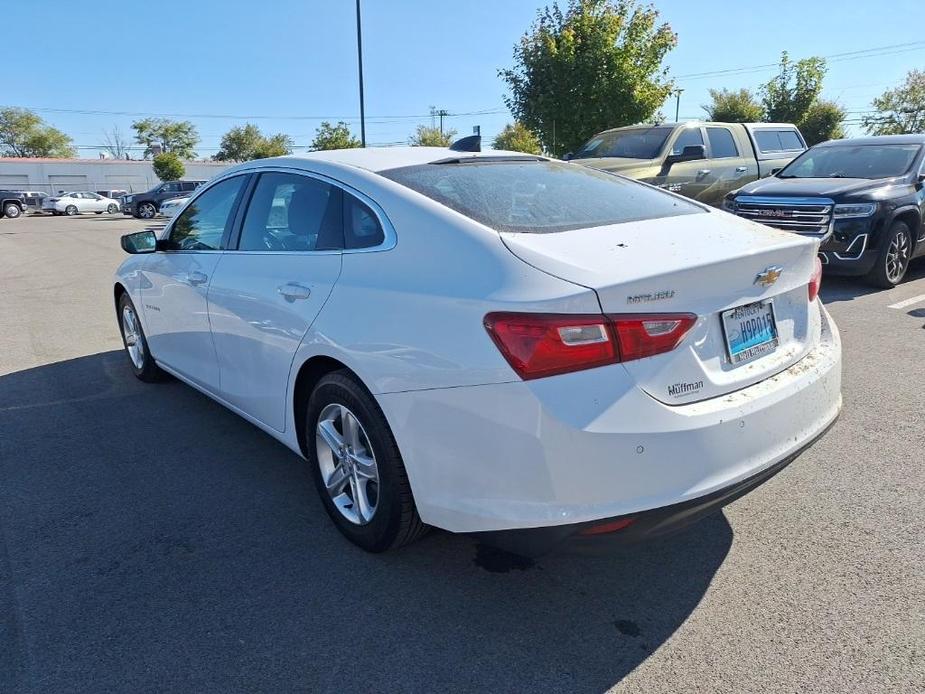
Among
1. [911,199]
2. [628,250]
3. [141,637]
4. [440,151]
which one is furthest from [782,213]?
[141,637]

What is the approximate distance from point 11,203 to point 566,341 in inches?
1783

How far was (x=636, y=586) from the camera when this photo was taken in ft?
8.68

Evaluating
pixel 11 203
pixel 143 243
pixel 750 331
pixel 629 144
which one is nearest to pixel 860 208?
pixel 629 144

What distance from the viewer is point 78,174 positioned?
5884cm

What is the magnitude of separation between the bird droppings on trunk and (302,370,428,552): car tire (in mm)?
309

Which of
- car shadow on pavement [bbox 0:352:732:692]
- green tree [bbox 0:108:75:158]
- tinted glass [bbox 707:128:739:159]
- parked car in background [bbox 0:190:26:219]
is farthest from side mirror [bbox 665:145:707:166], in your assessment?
green tree [bbox 0:108:75:158]

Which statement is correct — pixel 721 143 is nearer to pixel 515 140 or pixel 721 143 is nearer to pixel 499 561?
pixel 499 561

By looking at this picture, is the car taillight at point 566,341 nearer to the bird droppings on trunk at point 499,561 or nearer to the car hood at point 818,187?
the bird droppings on trunk at point 499,561

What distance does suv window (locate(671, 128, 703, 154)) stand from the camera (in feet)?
35.0

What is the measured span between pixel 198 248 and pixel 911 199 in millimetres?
7858

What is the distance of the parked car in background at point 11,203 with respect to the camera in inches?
1503

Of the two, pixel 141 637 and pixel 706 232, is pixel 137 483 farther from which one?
pixel 706 232

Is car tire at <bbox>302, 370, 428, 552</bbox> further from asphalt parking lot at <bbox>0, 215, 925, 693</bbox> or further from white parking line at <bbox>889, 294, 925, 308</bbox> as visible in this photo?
white parking line at <bbox>889, 294, 925, 308</bbox>

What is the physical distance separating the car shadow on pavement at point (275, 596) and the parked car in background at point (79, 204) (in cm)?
4266
